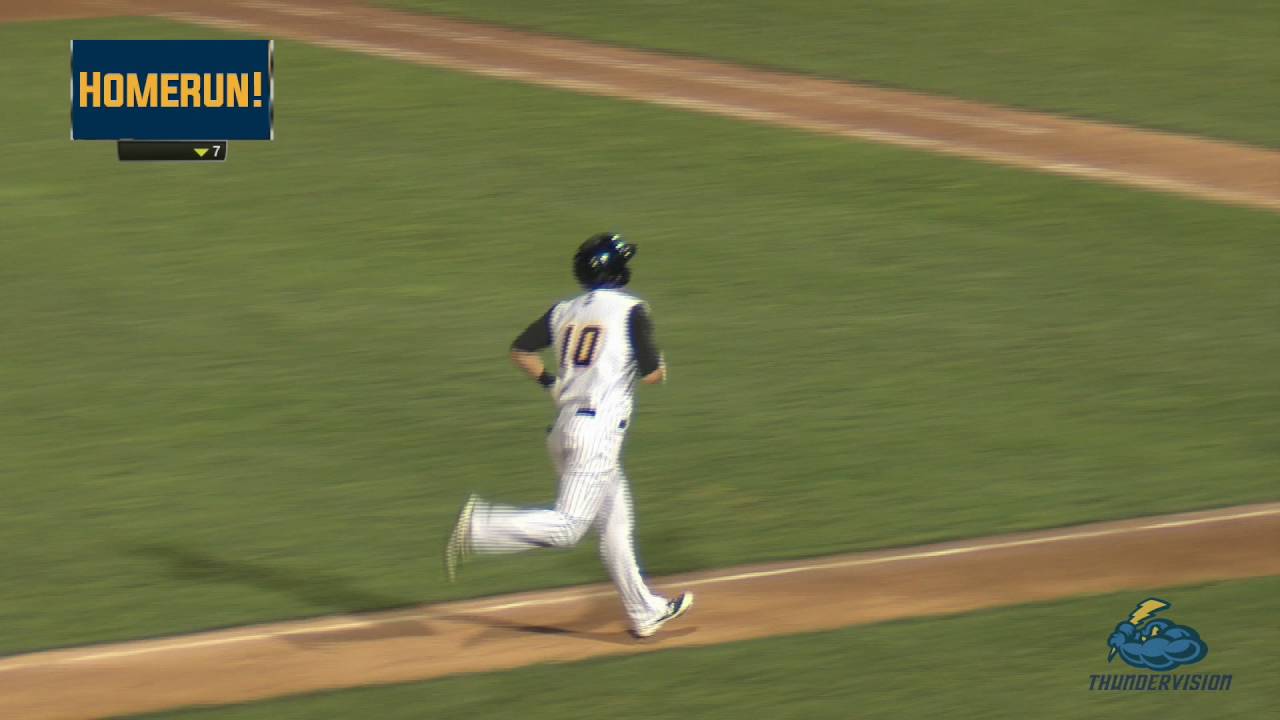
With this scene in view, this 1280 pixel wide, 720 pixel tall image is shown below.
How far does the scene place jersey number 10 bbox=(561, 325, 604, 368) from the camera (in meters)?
8.55

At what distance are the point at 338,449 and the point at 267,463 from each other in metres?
0.47

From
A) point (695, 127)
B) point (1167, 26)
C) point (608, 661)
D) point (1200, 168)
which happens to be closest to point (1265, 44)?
point (1167, 26)

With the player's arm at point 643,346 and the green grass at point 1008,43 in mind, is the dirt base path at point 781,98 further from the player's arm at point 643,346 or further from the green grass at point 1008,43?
the player's arm at point 643,346

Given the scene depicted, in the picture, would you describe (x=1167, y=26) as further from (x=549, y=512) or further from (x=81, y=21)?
(x=549, y=512)

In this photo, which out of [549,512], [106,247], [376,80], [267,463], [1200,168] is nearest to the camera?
[549,512]

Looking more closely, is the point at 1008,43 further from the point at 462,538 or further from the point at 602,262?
the point at 462,538

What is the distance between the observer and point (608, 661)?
8891mm

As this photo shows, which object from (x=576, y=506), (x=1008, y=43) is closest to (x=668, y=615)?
(x=576, y=506)

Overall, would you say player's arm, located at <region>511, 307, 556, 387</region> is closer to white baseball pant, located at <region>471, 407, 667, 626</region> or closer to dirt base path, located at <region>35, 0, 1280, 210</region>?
A: white baseball pant, located at <region>471, 407, 667, 626</region>

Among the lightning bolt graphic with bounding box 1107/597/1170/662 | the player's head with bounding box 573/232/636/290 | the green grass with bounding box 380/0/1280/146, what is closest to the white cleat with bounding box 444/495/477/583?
the player's head with bounding box 573/232/636/290

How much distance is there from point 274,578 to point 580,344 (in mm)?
2490

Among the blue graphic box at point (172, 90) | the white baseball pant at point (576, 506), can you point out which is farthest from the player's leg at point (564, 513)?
the blue graphic box at point (172, 90)

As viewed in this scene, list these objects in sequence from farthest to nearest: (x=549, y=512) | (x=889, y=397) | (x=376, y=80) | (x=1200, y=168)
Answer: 1. (x=376, y=80)
2. (x=1200, y=168)
3. (x=889, y=397)
4. (x=549, y=512)

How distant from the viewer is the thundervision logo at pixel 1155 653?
8766mm
